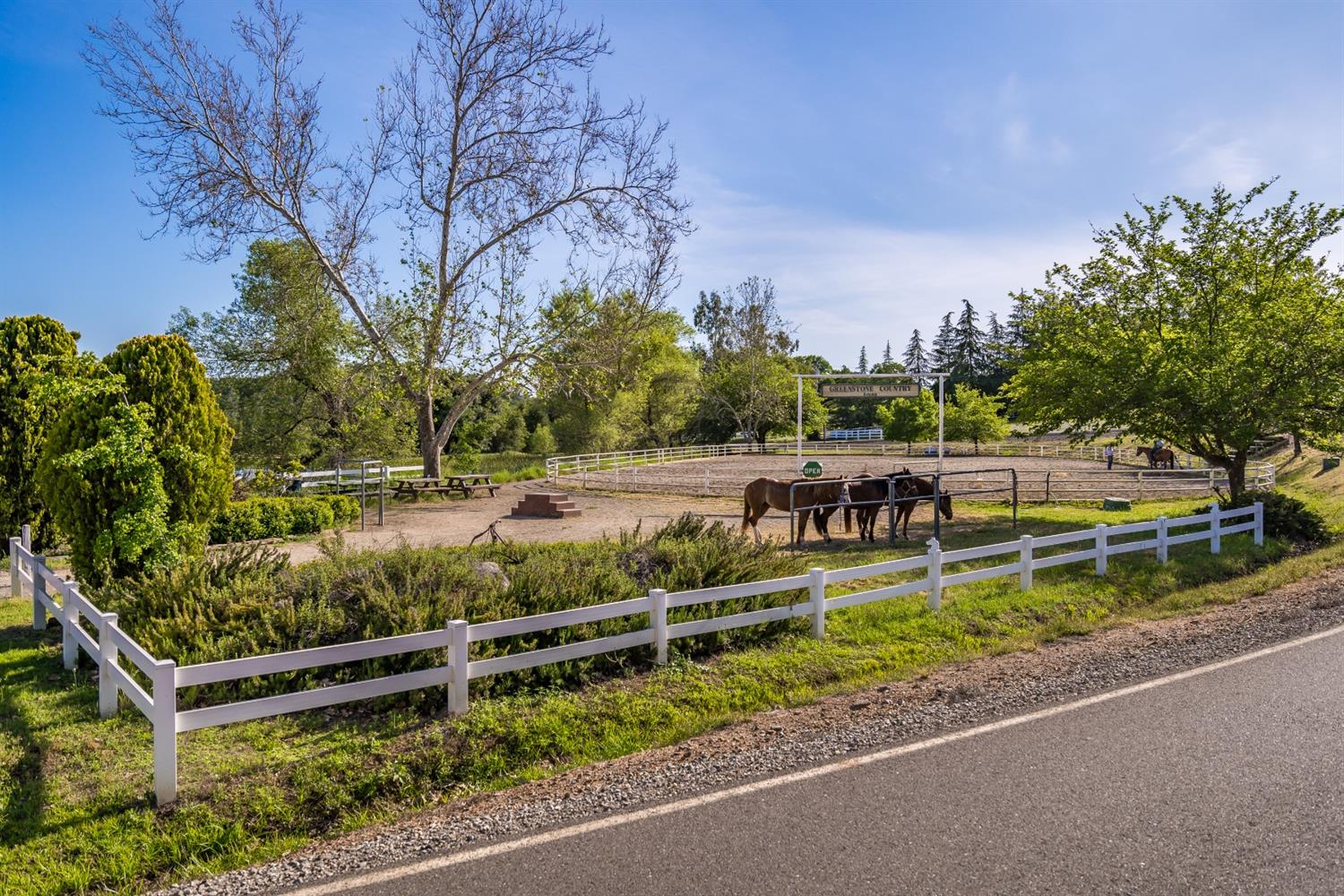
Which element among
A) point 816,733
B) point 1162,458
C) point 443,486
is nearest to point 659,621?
point 816,733

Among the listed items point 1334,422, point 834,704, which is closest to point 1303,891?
point 834,704

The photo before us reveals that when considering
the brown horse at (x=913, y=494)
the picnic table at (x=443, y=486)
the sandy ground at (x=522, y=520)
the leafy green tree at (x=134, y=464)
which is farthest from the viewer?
the picnic table at (x=443, y=486)

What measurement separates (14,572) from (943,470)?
3365cm

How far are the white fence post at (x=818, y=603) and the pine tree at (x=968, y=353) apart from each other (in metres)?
87.4

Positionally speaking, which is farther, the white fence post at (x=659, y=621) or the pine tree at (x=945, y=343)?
the pine tree at (x=945, y=343)

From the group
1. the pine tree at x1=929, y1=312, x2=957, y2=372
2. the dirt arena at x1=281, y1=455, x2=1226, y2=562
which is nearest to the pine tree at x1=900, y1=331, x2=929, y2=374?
the pine tree at x1=929, y1=312, x2=957, y2=372

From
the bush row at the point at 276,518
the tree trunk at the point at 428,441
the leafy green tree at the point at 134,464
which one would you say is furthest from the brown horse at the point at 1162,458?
the leafy green tree at the point at 134,464

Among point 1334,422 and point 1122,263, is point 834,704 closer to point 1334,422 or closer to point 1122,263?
point 1334,422

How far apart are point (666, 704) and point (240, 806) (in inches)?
119

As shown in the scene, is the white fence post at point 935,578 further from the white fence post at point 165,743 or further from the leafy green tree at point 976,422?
the leafy green tree at point 976,422

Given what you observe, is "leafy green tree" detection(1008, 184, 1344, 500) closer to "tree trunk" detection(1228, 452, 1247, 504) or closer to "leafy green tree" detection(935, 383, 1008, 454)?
"tree trunk" detection(1228, 452, 1247, 504)

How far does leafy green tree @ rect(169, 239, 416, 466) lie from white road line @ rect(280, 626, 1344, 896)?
24.5 metres

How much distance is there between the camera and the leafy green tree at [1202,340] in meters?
15.2

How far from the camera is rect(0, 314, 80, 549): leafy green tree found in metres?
13.1
